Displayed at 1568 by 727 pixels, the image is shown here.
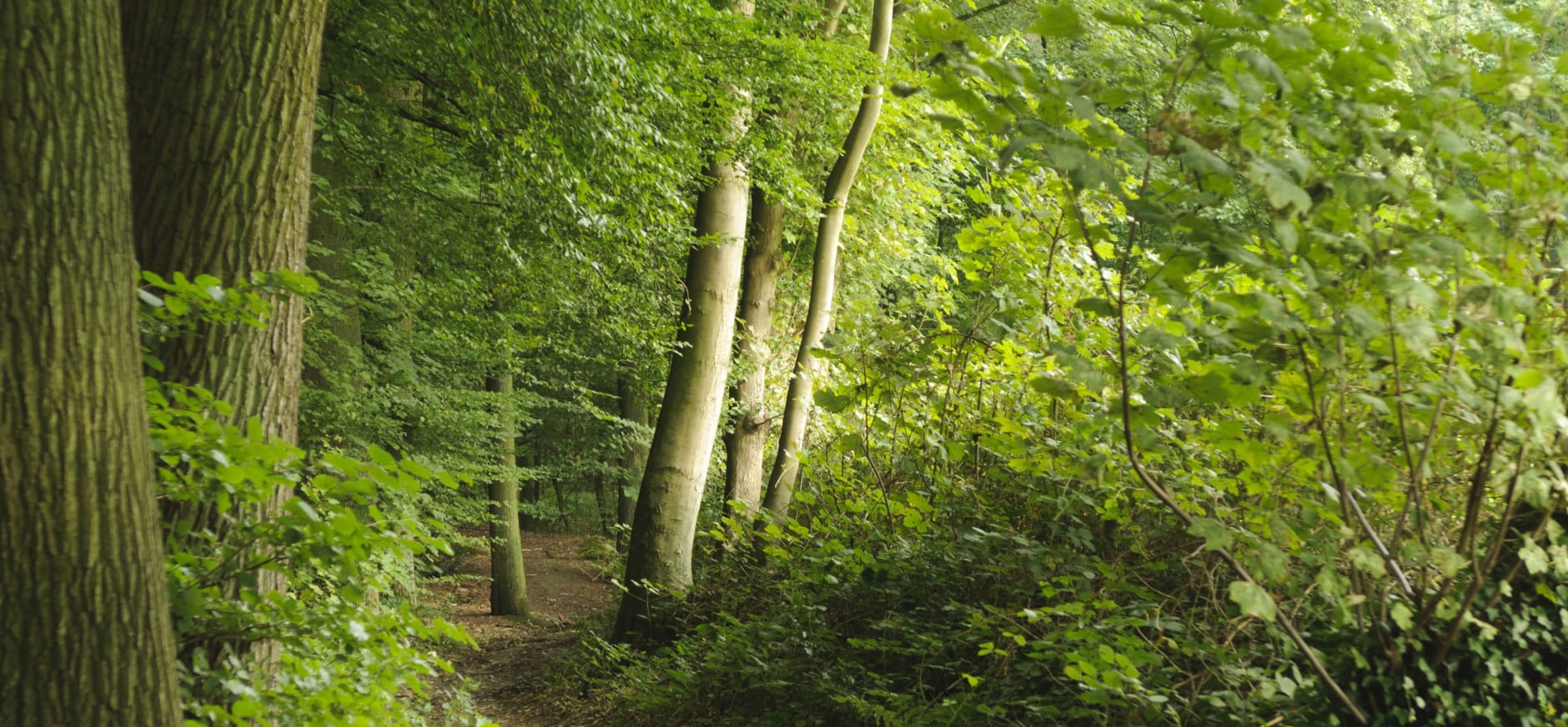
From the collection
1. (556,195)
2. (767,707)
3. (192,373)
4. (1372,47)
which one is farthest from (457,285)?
(1372,47)

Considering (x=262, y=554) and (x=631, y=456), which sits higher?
(x=262, y=554)

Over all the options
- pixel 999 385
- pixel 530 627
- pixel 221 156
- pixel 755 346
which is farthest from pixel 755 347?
pixel 221 156

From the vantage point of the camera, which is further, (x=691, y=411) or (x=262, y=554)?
(x=691, y=411)

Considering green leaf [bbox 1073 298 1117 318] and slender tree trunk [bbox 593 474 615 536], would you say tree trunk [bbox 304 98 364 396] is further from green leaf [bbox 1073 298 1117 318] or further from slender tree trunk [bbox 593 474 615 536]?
slender tree trunk [bbox 593 474 615 536]

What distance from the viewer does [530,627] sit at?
15.3m

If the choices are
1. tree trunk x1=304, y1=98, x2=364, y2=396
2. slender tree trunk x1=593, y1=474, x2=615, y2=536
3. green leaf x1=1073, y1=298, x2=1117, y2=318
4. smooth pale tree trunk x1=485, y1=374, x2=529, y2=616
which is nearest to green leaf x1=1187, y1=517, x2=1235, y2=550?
green leaf x1=1073, y1=298, x2=1117, y2=318

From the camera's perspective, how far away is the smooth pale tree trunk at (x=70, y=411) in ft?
8.45

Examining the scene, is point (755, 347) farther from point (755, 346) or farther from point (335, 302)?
point (335, 302)

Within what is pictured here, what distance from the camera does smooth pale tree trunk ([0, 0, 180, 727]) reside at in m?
2.58

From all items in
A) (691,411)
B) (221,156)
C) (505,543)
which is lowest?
(505,543)

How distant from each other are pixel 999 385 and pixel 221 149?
3935 millimetres

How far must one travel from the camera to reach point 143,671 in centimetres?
282

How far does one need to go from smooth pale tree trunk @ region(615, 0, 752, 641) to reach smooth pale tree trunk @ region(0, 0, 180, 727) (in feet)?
22.9

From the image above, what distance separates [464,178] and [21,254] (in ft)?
22.6
